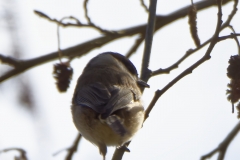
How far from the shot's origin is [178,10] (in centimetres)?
407

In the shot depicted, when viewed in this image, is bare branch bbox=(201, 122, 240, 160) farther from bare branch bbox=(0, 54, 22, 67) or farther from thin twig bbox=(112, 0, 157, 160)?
bare branch bbox=(0, 54, 22, 67)

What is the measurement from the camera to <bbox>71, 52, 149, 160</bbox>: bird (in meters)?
3.17

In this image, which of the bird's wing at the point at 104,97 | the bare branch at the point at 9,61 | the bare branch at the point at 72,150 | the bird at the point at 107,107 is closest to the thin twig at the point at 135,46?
the bird at the point at 107,107

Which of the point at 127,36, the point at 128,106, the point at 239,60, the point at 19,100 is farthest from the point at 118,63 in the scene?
the point at 19,100

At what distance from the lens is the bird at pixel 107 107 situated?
3.17 meters

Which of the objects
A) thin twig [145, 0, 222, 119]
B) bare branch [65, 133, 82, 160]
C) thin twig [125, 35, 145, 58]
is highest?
thin twig [125, 35, 145, 58]

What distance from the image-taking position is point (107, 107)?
3.14 m

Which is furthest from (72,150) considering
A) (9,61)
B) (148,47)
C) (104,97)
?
(148,47)

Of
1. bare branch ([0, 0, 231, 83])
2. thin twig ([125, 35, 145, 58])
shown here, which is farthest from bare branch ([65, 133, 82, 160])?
thin twig ([125, 35, 145, 58])

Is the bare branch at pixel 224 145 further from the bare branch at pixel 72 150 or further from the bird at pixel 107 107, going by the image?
the bare branch at pixel 72 150

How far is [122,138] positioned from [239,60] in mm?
1064

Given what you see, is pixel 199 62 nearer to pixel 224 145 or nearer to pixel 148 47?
pixel 148 47

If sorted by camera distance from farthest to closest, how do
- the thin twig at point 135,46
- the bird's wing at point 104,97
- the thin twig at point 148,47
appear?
the thin twig at point 135,46, the bird's wing at point 104,97, the thin twig at point 148,47

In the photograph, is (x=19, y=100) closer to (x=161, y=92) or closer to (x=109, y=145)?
(x=161, y=92)
